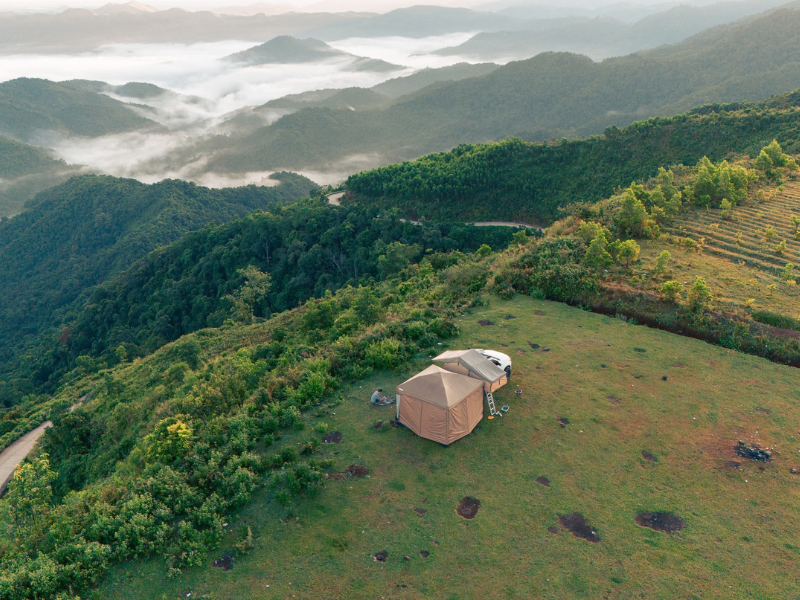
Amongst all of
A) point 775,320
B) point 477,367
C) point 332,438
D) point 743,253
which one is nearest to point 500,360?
point 477,367

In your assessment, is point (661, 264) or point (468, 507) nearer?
point (468, 507)

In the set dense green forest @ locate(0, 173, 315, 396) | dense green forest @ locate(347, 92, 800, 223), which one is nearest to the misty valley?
dense green forest @ locate(347, 92, 800, 223)

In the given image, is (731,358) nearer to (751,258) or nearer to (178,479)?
(751,258)

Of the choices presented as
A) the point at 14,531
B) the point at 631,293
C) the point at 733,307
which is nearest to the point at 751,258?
the point at 733,307

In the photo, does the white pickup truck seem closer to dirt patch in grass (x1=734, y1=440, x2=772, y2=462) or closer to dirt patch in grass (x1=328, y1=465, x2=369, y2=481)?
dirt patch in grass (x1=328, y1=465, x2=369, y2=481)

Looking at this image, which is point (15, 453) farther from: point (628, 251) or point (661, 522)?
point (628, 251)
